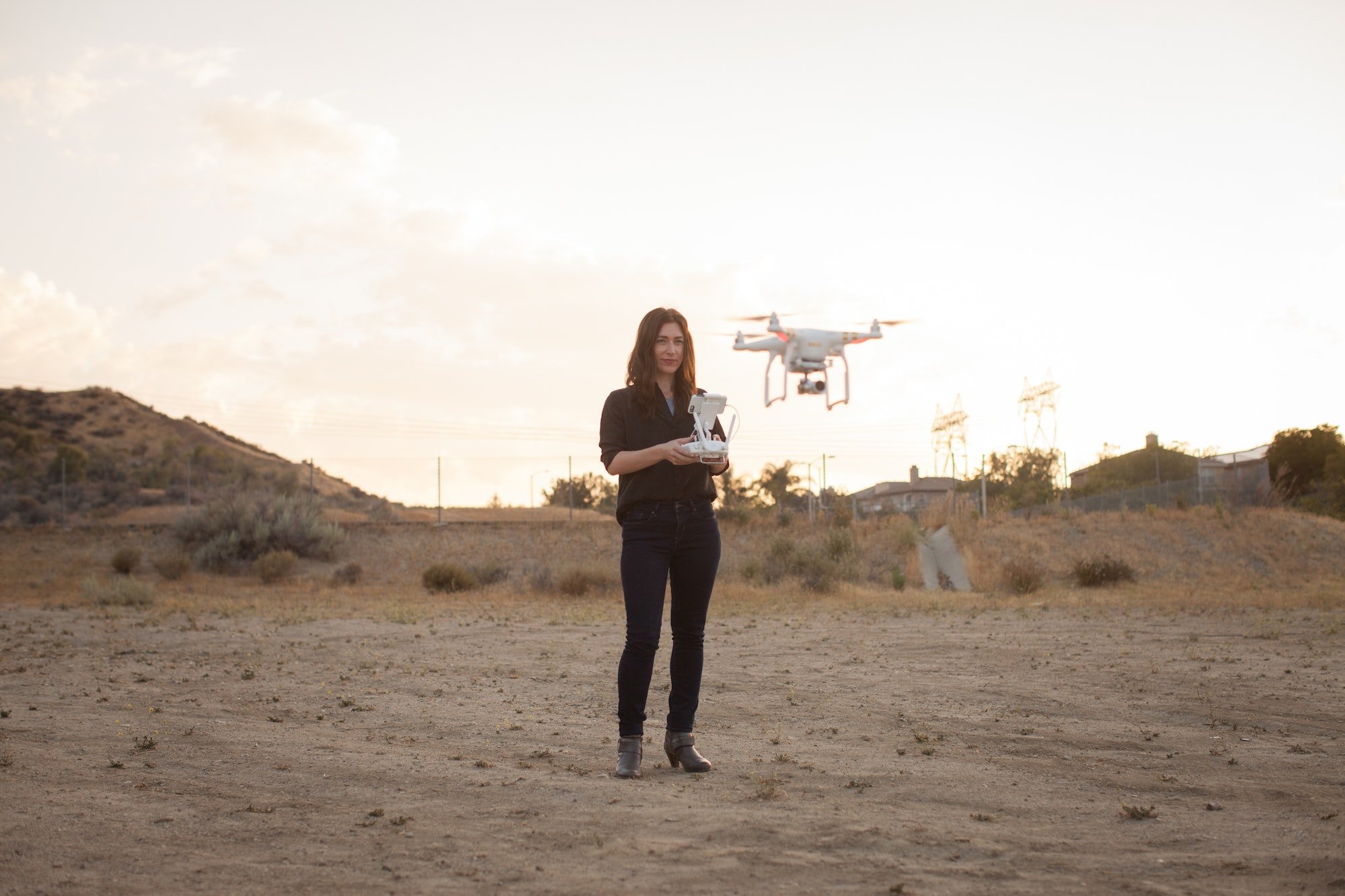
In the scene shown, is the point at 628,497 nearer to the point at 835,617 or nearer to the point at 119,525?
the point at 835,617

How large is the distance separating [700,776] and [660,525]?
3.53ft

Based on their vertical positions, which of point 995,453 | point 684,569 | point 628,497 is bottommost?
point 684,569

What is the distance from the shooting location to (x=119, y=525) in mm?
32781

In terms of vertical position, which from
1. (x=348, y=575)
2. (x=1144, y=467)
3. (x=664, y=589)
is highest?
(x=1144, y=467)

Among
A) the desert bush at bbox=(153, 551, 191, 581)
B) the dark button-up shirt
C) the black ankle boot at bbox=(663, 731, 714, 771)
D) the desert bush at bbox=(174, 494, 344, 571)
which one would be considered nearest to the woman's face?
the dark button-up shirt

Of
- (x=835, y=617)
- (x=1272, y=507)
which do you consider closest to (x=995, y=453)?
(x=1272, y=507)

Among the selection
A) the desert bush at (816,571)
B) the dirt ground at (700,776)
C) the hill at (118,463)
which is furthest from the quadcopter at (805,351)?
the hill at (118,463)

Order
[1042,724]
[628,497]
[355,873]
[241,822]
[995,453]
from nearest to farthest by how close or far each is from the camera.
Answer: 1. [355,873]
2. [241,822]
3. [628,497]
4. [1042,724]
5. [995,453]

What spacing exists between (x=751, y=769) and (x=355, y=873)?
199cm

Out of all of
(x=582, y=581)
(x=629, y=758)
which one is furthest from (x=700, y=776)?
(x=582, y=581)

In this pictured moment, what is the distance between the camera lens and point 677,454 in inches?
169

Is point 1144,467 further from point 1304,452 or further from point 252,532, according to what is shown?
point 252,532

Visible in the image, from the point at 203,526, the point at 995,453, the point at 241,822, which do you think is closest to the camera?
the point at 241,822

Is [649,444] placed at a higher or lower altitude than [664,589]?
higher
